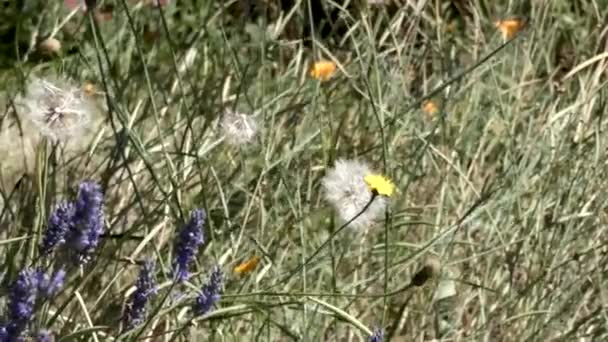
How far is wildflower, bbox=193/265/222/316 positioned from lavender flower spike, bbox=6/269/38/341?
23cm

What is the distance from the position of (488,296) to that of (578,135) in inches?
26.4

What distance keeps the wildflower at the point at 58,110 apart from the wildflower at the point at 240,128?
33 centimetres

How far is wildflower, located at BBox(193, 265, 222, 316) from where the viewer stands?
1508 millimetres

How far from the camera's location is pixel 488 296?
2477 mm

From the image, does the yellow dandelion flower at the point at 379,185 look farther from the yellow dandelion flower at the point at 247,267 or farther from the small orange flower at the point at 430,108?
the small orange flower at the point at 430,108

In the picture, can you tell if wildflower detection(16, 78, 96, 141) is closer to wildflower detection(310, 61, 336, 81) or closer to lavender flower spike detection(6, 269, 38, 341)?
lavender flower spike detection(6, 269, 38, 341)

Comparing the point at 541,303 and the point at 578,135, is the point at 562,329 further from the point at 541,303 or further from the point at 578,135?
the point at 578,135

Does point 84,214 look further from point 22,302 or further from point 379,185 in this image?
point 379,185

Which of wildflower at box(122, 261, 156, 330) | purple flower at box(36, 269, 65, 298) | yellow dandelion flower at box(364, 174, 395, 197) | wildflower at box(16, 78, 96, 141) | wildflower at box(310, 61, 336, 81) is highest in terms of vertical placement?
wildflower at box(16, 78, 96, 141)

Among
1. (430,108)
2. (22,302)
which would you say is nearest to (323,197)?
(430,108)

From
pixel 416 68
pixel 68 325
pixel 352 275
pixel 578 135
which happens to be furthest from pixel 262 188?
pixel 416 68

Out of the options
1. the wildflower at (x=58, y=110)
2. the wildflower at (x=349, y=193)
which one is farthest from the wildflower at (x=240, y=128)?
the wildflower at (x=58, y=110)

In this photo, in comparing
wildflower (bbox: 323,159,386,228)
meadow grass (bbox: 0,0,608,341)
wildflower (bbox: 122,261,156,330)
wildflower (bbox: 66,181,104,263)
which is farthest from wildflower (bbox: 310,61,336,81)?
wildflower (bbox: 66,181,104,263)

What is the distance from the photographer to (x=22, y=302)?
135 centimetres
